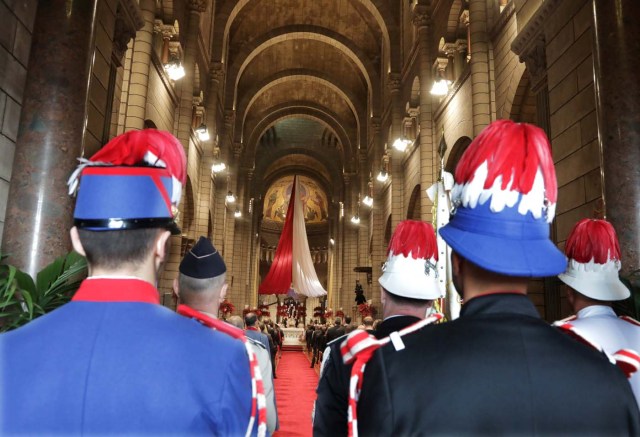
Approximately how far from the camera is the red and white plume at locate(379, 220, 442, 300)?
2.42 metres

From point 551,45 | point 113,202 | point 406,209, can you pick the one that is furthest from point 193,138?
point 113,202

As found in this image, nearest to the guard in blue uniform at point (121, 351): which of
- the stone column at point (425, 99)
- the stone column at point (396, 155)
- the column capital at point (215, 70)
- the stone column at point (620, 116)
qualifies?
the stone column at point (620, 116)

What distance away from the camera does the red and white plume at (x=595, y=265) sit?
9.75 feet

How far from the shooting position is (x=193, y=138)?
17234 millimetres

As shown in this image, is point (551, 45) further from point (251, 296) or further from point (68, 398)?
point (251, 296)

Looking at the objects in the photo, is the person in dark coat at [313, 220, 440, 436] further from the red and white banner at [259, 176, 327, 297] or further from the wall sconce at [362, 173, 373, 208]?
Answer: the wall sconce at [362, 173, 373, 208]

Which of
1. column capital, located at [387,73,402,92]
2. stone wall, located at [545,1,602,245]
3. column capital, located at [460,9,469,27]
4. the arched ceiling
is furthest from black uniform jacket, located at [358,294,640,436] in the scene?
the arched ceiling

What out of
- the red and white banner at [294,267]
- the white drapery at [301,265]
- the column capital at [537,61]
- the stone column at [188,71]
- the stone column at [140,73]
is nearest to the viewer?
the column capital at [537,61]

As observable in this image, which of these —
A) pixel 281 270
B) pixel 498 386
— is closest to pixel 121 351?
pixel 498 386

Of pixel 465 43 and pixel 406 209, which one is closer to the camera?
pixel 465 43

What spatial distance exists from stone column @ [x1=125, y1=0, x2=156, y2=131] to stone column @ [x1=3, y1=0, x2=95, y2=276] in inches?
224

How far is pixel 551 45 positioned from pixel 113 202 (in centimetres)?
766

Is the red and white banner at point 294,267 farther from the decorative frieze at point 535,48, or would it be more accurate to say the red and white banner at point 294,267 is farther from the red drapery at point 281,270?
the decorative frieze at point 535,48

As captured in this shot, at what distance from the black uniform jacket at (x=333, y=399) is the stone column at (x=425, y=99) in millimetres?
14012
